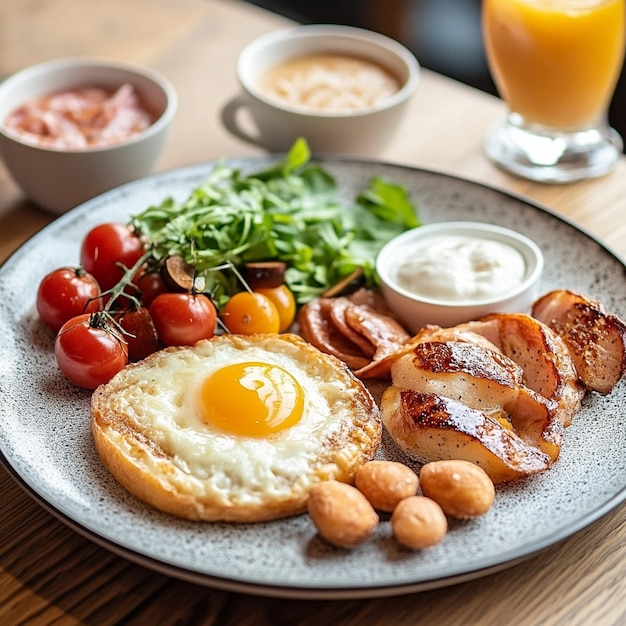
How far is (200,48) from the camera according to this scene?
469cm

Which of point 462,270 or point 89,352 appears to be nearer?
point 89,352

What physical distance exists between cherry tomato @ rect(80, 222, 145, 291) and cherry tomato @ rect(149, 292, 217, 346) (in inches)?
10.0

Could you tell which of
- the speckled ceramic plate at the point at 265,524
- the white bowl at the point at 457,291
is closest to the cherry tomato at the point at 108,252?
the speckled ceramic plate at the point at 265,524

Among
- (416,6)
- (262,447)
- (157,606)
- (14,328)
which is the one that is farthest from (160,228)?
(416,6)

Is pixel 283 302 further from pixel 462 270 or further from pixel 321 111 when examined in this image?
pixel 321 111

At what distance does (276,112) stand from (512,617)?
7.68ft

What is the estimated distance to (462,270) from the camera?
2.92 meters

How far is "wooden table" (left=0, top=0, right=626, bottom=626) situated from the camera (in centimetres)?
203

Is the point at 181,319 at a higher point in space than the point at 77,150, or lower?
lower

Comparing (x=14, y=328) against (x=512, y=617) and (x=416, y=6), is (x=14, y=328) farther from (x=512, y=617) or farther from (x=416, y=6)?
(x=416, y=6)

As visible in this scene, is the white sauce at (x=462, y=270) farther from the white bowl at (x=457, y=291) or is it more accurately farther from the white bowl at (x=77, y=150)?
the white bowl at (x=77, y=150)

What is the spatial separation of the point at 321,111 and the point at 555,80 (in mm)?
977

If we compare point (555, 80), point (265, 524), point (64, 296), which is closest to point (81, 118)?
point (64, 296)

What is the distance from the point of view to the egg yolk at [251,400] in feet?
7.66
